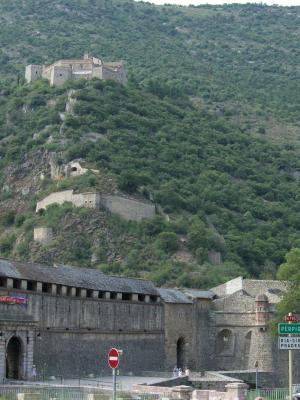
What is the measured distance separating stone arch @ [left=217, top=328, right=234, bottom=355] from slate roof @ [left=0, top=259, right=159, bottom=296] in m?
6.77

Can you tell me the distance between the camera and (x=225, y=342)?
6844 cm

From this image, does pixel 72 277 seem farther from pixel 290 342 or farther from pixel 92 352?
pixel 290 342

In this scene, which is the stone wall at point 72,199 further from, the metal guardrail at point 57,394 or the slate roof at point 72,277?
the metal guardrail at point 57,394

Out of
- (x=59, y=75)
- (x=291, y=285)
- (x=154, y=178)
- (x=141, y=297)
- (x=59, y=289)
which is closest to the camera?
(x=59, y=289)

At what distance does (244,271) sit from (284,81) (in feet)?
350

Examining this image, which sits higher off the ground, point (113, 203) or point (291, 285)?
point (113, 203)

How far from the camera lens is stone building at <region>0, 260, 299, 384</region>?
167ft

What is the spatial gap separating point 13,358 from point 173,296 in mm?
17522

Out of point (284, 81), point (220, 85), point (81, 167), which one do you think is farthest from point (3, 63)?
point (81, 167)

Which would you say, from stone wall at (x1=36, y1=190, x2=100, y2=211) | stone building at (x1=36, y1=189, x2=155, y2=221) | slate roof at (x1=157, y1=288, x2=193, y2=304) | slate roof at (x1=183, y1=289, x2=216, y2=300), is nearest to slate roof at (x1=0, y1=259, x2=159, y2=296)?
slate roof at (x1=157, y1=288, x2=193, y2=304)

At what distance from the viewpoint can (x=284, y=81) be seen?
194000 millimetres

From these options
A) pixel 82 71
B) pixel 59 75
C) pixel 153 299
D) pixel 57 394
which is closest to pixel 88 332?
pixel 153 299

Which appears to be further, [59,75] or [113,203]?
A: [59,75]

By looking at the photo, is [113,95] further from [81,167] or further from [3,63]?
[3,63]
